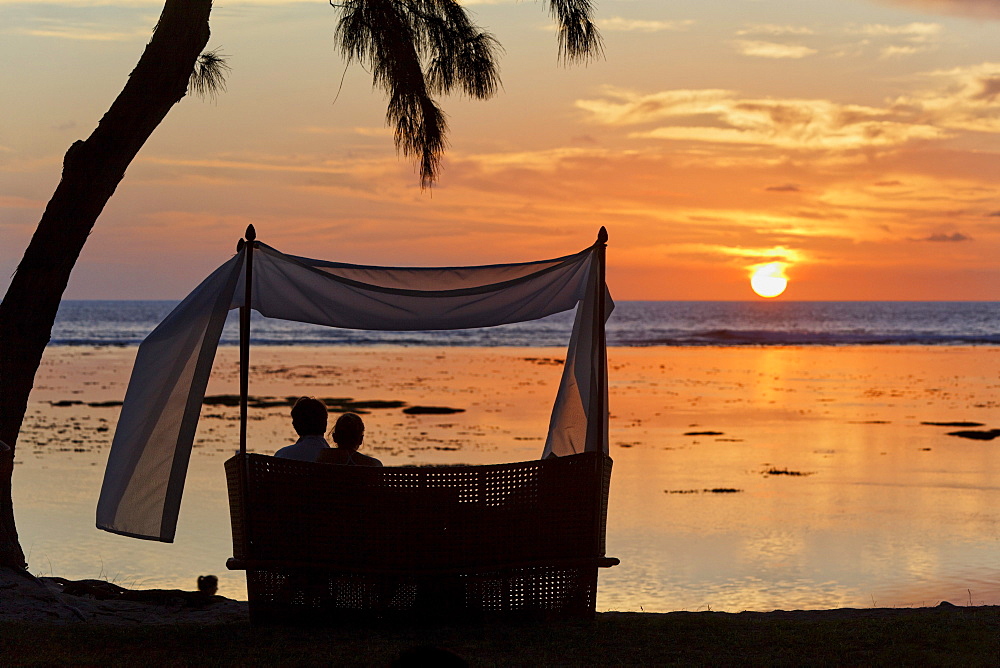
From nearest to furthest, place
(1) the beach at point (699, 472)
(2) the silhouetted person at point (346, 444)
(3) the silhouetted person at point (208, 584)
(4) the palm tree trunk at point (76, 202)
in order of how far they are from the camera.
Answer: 1. (2) the silhouetted person at point (346, 444)
2. (4) the palm tree trunk at point (76, 202)
3. (3) the silhouetted person at point (208, 584)
4. (1) the beach at point (699, 472)

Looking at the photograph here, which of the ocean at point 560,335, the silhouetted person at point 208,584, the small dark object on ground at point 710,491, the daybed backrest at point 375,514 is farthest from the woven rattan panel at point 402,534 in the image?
the ocean at point 560,335

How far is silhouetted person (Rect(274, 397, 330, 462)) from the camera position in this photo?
5895mm

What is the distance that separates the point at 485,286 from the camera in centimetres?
601

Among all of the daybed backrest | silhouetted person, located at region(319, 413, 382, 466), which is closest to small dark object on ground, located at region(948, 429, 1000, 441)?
the daybed backrest

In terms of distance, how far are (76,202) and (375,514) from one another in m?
3.22

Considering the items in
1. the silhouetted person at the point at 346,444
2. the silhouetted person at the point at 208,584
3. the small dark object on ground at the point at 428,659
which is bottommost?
the silhouetted person at the point at 208,584

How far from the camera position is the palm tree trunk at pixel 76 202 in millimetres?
6875

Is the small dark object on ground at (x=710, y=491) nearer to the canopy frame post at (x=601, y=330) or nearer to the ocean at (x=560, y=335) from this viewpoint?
the canopy frame post at (x=601, y=330)

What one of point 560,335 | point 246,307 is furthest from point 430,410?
point 560,335

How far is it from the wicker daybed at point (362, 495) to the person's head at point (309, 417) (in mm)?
356

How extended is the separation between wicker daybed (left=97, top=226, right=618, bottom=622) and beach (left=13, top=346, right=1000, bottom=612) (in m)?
1.54

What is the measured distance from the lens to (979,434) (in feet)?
52.2

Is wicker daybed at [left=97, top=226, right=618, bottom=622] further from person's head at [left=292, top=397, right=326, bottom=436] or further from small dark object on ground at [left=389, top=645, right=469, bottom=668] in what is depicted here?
small dark object on ground at [left=389, top=645, right=469, bottom=668]

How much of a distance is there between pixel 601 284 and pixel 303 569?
7.68 ft
